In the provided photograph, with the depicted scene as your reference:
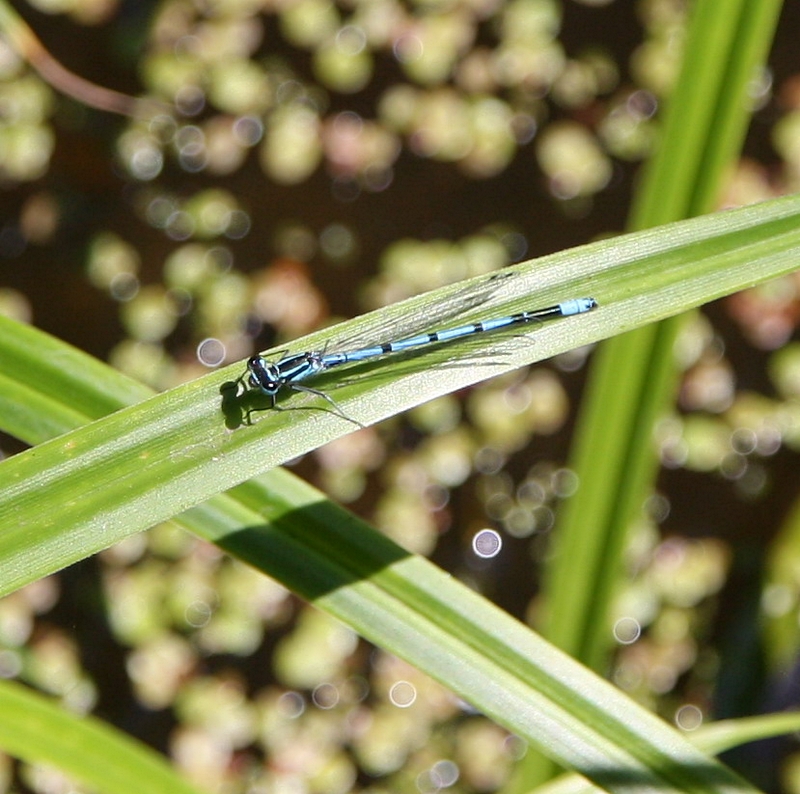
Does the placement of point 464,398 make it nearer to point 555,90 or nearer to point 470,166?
point 470,166

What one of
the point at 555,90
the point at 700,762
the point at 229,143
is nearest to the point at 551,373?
the point at 555,90

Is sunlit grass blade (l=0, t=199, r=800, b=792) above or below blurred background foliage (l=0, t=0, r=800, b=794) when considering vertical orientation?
below

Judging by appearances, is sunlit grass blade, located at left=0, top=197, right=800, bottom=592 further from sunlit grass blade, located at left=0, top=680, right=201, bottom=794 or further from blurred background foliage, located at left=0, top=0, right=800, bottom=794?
blurred background foliage, located at left=0, top=0, right=800, bottom=794

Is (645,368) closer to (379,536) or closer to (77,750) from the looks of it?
(379,536)

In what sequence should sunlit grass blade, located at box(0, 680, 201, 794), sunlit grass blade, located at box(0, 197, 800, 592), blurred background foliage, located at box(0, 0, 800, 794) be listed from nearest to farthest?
sunlit grass blade, located at box(0, 197, 800, 592), sunlit grass blade, located at box(0, 680, 201, 794), blurred background foliage, located at box(0, 0, 800, 794)

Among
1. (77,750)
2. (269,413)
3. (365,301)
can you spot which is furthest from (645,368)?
(365,301)

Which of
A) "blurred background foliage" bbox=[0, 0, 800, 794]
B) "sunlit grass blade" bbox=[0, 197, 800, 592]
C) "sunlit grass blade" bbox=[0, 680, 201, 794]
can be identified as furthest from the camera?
"blurred background foliage" bbox=[0, 0, 800, 794]

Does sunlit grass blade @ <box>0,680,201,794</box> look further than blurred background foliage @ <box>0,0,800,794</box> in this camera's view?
No

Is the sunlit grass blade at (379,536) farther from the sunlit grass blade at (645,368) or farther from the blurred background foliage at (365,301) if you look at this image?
the blurred background foliage at (365,301)

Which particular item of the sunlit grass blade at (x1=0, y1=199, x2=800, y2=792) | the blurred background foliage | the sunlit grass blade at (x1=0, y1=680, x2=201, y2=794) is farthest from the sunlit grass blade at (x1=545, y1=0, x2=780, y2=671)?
the blurred background foliage
